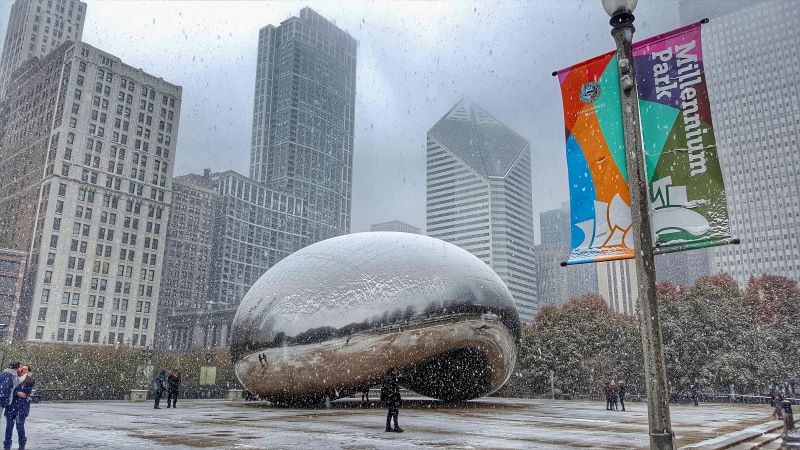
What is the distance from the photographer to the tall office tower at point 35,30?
160 meters

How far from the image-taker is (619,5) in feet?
25.0

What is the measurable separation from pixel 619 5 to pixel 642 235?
3.13 meters

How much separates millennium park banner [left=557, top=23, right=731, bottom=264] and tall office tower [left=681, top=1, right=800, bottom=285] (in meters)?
152

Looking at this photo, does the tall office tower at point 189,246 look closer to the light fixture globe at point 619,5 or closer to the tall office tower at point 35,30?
the tall office tower at point 35,30

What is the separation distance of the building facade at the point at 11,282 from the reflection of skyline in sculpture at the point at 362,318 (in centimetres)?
8930

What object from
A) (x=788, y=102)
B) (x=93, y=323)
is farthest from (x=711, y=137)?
(x=788, y=102)

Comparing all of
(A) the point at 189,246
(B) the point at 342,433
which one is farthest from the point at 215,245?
(B) the point at 342,433

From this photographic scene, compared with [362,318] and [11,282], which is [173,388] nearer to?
[362,318]

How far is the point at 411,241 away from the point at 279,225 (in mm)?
167956

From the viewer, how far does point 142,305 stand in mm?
102000

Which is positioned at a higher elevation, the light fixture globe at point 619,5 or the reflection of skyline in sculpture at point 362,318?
the light fixture globe at point 619,5

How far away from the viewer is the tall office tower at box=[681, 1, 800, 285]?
473ft

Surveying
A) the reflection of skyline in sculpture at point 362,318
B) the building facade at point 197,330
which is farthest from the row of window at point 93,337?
the reflection of skyline in sculpture at point 362,318

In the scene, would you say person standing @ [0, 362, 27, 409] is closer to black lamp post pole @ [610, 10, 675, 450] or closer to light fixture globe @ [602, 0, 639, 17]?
black lamp post pole @ [610, 10, 675, 450]
